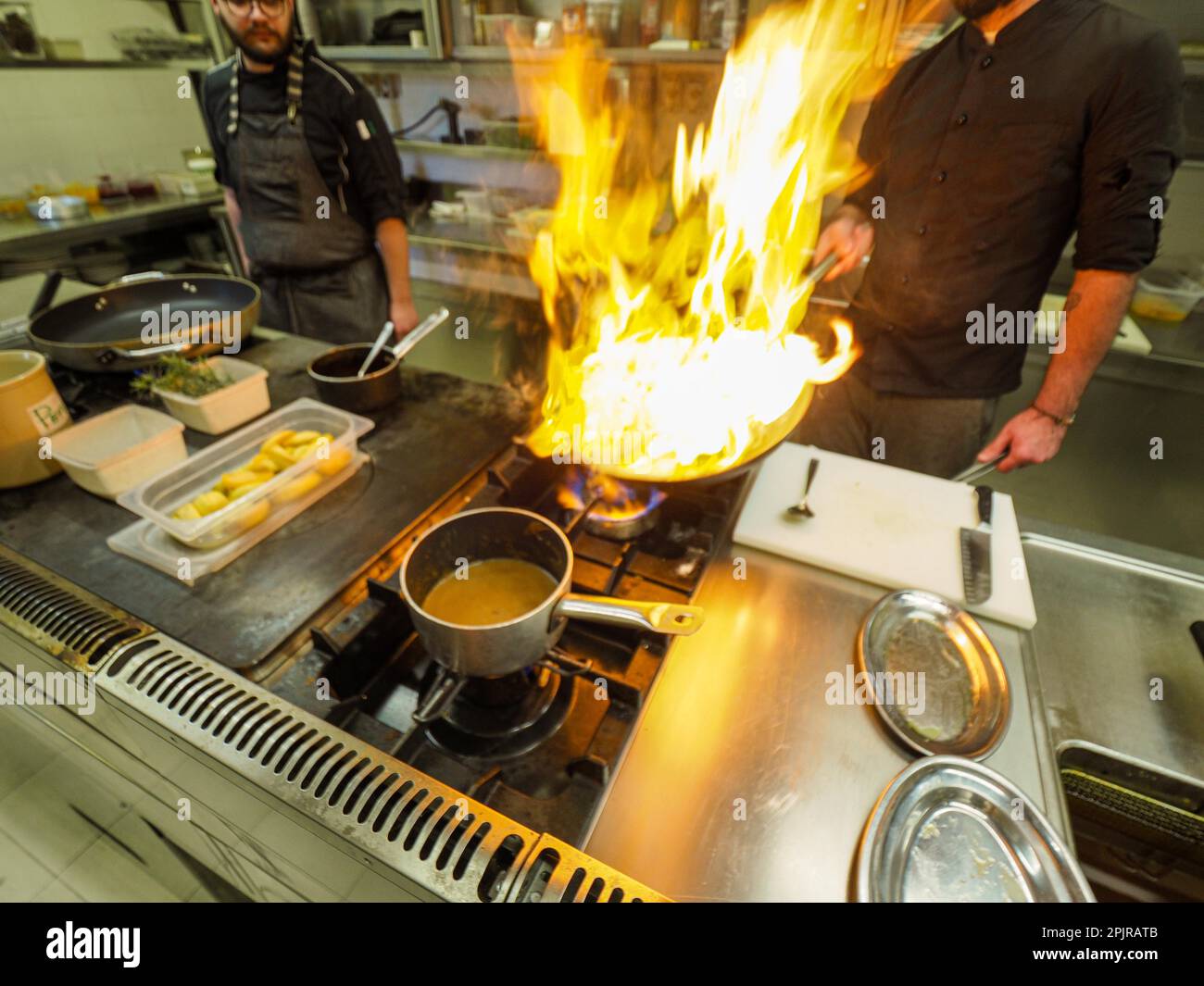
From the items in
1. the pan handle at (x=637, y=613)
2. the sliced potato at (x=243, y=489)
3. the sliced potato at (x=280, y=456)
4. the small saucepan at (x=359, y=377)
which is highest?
the pan handle at (x=637, y=613)

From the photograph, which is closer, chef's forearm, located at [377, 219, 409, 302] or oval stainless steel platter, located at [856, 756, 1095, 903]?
oval stainless steel platter, located at [856, 756, 1095, 903]

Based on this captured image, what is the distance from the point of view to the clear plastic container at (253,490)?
1.27 m

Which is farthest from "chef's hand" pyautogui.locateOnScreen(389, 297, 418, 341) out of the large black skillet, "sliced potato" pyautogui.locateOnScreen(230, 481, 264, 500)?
"sliced potato" pyautogui.locateOnScreen(230, 481, 264, 500)

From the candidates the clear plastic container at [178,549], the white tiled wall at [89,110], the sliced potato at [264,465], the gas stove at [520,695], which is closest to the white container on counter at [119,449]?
the clear plastic container at [178,549]

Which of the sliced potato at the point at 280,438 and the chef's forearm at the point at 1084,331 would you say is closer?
the sliced potato at the point at 280,438

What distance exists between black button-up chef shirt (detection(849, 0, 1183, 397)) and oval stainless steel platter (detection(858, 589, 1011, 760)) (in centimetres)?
136

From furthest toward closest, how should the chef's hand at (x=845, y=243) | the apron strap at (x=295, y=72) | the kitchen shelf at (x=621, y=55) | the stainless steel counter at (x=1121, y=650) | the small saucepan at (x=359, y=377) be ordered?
the kitchen shelf at (x=621, y=55) < the apron strap at (x=295, y=72) < the chef's hand at (x=845, y=243) < the small saucepan at (x=359, y=377) < the stainless steel counter at (x=1121, y=650)

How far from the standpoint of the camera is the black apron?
2.79 meters

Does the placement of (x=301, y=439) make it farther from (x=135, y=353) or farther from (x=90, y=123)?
(x=90, y=123)

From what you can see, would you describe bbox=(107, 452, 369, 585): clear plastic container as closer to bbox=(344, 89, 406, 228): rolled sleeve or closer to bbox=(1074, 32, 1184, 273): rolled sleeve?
bbox=(344, 89, 406, 228): rolled sleeve

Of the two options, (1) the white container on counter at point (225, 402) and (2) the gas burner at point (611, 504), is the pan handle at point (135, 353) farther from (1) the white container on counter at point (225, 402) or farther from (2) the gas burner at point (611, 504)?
(2) the gas burner at point (611, 504)

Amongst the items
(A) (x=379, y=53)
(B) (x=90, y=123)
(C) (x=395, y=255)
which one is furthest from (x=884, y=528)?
(B) (x=90, y=123)

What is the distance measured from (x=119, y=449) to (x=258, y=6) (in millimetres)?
2032
